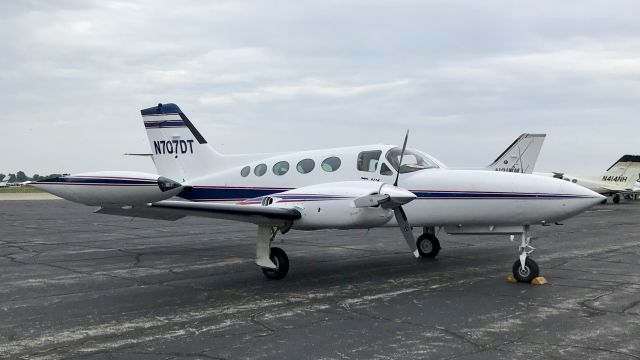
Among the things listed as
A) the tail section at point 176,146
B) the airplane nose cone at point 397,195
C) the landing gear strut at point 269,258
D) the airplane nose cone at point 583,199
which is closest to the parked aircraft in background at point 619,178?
the tail section at point 176,146

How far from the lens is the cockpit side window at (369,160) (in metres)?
12.1

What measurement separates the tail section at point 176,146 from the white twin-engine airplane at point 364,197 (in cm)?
298

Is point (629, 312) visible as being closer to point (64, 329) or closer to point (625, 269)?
point (625, 269)

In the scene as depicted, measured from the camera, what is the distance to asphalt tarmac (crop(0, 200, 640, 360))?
6.20 metres

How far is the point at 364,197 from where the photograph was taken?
997 cm

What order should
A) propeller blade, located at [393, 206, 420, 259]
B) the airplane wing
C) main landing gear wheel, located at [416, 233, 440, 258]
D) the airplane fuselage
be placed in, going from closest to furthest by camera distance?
the airplane wing
the airplane fuselage
propeller blade, located at [393, 206, 420, 259]
main landing gear wheel, located at [416, 233, 440, 258]

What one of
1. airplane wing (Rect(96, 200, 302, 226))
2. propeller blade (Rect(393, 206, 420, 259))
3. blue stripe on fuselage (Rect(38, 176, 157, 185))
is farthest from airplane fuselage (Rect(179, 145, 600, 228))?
blue stripe on fuselage (Rect(38, 176, 157, 185))

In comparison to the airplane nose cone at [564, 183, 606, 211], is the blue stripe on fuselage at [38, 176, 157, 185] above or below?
above

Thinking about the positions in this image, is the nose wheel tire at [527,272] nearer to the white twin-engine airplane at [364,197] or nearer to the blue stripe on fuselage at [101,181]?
the white twin-engine airplane at [364,197]

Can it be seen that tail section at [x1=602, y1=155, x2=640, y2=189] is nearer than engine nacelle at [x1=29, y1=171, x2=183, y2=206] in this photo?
No

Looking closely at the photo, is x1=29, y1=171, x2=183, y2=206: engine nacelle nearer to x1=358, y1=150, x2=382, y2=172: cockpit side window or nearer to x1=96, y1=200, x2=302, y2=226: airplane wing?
x1=96, y1=200, x2=302, y2=226: airplane wing

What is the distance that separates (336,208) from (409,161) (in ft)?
8.75

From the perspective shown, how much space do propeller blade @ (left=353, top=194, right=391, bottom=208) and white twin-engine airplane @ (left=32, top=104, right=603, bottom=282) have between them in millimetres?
17

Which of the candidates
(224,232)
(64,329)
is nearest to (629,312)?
(64,329)
